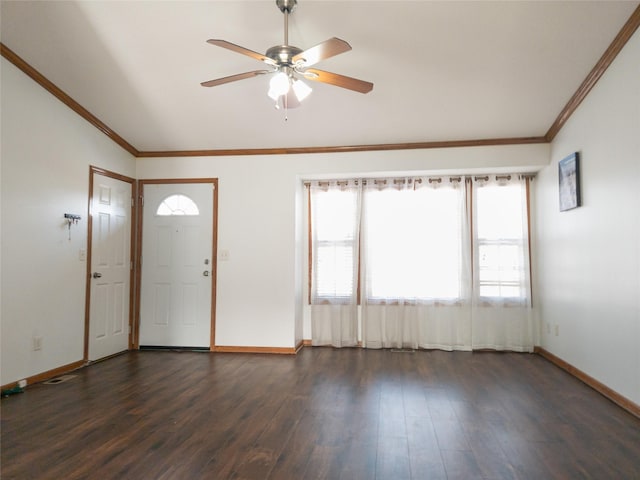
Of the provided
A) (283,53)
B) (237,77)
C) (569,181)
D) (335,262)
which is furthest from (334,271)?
(283,53)

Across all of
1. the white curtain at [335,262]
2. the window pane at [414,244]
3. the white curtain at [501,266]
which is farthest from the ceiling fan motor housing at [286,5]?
the white curtain at [501,266]

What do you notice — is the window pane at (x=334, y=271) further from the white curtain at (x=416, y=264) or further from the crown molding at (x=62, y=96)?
the crown molding at (x=62, y=96)

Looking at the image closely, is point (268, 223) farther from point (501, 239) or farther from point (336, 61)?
point (501, 239)

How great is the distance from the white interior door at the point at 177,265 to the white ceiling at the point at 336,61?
2.63 ft

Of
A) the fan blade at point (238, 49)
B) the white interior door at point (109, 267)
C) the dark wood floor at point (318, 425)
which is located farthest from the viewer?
the white interior door at point (109, 267)

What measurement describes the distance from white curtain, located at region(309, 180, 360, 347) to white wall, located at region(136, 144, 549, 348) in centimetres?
26

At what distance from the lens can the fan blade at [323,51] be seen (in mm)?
2244

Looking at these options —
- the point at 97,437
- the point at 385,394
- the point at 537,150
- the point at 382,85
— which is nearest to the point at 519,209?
the point at 537,150

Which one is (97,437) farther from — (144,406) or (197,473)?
(197,473)

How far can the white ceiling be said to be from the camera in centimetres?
296

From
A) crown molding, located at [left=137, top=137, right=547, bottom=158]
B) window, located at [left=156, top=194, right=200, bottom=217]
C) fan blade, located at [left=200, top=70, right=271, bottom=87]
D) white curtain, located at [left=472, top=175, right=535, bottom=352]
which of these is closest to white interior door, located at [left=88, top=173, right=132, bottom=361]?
window, located at [left=156, top=194, right=200, bottom=217]

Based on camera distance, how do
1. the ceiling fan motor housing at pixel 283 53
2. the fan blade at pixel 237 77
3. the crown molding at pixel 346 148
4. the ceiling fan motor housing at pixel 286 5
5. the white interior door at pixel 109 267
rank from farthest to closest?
the crown molding at pixel 346 148 < the white interior door at pixel 109 267 < the ceiling fan motor housing at pixel 286 5 < the fan blade at pixel 237 77 < the ceiling fan motor housing at pixel 283 53

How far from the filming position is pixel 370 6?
2883 millimetres

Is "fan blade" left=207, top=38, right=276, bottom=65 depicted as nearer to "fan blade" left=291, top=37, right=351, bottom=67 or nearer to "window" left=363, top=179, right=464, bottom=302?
"fan blade" left=291, top=37, right=351, bottom=67
